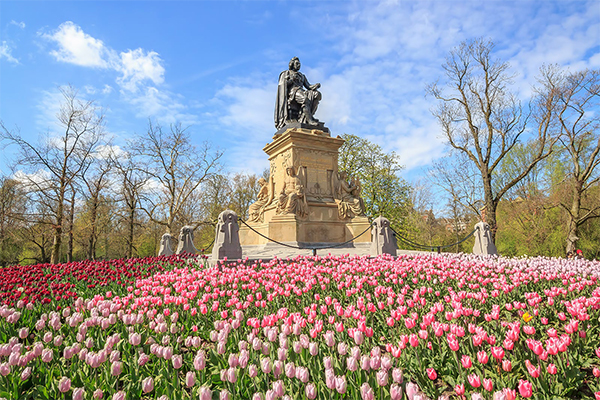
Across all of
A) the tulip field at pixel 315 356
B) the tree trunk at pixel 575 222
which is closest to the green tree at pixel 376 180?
the tree trunk at pixel 575 222

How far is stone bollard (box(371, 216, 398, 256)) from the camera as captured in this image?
9477 mm

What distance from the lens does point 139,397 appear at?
2.36 m

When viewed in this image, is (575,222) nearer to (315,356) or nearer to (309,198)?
(309,198)

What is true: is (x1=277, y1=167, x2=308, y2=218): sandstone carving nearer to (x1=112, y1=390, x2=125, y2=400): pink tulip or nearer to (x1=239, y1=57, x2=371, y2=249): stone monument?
(x1=239, y1=57, x2=371, y2=249): stone monument

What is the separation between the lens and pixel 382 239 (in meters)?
9.55

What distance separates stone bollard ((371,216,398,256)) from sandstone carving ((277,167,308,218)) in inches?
149

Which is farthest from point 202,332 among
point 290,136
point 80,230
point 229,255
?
point 80,230

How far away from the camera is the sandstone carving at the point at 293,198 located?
1286cm

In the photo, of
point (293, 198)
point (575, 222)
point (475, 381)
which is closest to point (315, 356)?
point (475, 381)

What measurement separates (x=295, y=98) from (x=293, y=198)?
498 centimetres

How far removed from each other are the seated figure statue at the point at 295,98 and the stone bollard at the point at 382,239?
259 inches

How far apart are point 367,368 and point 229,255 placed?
22.5ft

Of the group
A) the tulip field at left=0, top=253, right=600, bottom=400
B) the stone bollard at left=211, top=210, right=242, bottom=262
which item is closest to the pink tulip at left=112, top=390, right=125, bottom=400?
the tulip field at left=0, top=253, right=600, bottom=400

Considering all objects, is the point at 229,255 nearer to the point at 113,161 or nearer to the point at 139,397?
the point at 139,397
